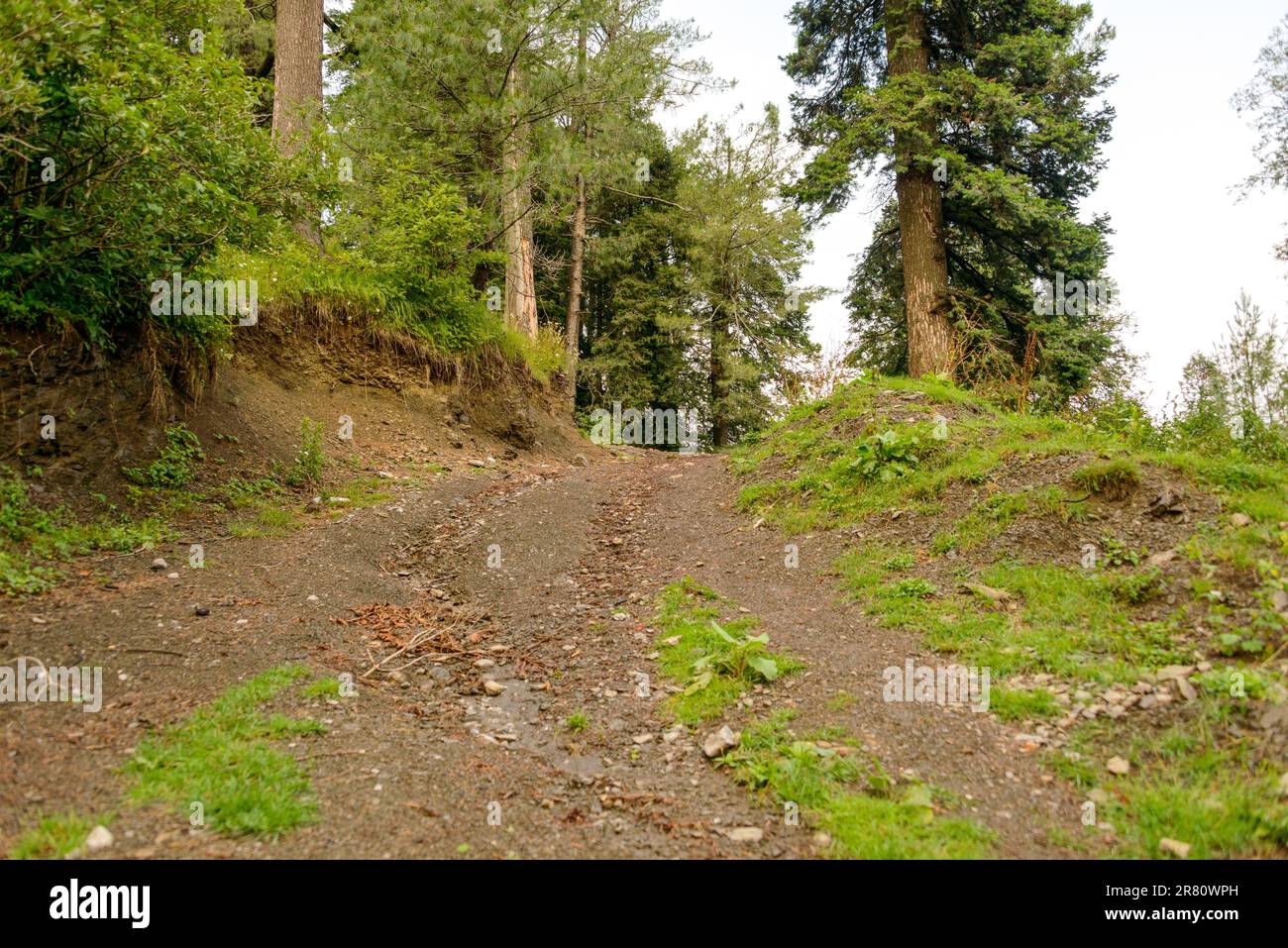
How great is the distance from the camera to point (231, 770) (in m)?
3.39

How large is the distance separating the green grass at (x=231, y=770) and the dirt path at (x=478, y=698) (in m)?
0.09

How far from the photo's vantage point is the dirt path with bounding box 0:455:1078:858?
3.21 metres

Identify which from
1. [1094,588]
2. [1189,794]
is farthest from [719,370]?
[1189,794]

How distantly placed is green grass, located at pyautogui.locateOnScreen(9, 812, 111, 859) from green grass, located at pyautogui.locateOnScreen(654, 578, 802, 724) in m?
3.01

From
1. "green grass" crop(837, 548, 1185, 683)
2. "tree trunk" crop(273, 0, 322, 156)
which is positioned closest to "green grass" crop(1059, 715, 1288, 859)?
"green grass" crop(837, 548, 1185, 683)

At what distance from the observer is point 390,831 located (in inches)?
124

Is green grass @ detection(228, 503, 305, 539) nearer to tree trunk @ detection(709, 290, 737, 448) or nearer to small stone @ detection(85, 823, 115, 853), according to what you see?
small stone @ detection(85, 823, 115, 853)

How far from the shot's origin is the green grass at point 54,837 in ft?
8.82

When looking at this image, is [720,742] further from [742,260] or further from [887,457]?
[742,260]

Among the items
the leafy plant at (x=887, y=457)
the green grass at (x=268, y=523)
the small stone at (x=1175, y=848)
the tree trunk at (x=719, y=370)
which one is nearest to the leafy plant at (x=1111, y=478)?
the leafy plant at (x=887, y=457)
